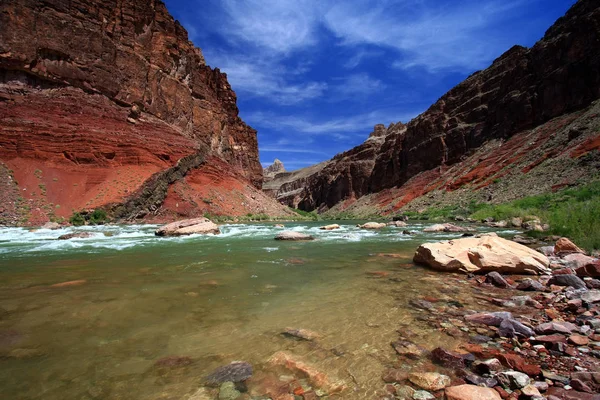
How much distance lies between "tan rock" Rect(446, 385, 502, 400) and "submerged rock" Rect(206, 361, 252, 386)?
1701 millimetres

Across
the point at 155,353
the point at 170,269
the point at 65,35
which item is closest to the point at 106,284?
the point at 170,269

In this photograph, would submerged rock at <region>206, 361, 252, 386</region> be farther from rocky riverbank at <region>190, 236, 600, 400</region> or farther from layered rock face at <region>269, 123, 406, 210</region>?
layered rock face at <region>269, 123, 406, 210</region>

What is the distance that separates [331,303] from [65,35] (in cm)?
4574

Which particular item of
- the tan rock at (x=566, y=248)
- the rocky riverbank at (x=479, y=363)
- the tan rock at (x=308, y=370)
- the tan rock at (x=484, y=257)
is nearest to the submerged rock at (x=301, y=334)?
the rocky riverbank at (x=479, y=363)

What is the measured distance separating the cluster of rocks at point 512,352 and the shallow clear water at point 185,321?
252 millimetres

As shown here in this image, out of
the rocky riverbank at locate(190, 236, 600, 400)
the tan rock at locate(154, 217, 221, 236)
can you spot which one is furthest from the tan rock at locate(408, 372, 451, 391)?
the tan rock at locate(154, 217, 221, 236)

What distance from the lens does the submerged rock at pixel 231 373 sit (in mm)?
2590

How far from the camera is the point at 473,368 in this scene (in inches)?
103

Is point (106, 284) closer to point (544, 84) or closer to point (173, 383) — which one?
point (173, 383)

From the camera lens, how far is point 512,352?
2.83 m

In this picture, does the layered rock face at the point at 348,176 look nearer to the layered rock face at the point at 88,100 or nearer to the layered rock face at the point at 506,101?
the layered rock face at the point at 506,101

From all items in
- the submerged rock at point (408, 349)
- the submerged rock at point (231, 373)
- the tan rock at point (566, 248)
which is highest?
the tan rock at point (566, 248)

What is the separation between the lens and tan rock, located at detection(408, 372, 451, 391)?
242 cm

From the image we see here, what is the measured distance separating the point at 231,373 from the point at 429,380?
1.78 meters
